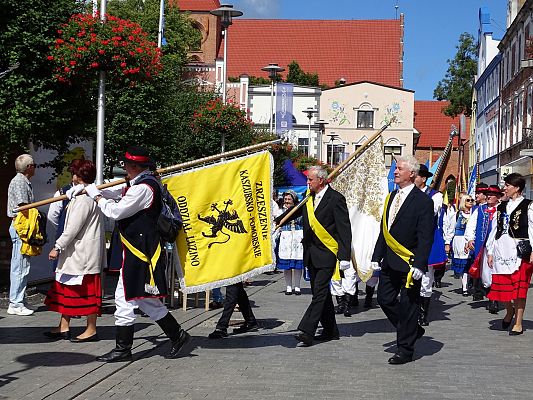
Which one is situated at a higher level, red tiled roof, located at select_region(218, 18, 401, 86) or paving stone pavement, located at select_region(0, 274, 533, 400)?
red tiled roof, located at select_region(218, 18, 401, 86)

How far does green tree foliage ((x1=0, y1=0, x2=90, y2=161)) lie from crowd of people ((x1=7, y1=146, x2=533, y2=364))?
1.26 metres

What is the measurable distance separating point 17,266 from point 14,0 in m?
3.48

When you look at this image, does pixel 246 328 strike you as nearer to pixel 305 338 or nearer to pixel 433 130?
pixel 305 338

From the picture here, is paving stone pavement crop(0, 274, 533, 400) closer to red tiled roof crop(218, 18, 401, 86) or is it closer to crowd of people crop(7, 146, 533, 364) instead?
crowd of people crop(7, 146, 533, 364)

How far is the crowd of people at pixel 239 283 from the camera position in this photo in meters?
8.45

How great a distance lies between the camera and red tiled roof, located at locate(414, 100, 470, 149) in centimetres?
8938

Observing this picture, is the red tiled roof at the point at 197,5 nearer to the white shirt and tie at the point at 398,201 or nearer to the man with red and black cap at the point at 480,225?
the man with red and black cap at the point at 480,225

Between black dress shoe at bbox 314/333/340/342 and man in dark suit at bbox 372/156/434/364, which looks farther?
black dress shoe at bbox 314/333/340/342

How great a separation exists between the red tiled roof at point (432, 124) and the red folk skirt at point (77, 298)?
80.7m

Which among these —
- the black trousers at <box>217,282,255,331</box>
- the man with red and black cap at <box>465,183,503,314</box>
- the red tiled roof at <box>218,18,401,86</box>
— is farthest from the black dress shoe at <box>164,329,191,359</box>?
the red tiled roof at <box>218,18,401,86</box>

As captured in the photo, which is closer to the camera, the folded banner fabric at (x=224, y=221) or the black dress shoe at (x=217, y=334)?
the folded banner fabric at (x=224, y=221)

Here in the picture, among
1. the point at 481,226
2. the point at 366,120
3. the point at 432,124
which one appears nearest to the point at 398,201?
the point at 481,226

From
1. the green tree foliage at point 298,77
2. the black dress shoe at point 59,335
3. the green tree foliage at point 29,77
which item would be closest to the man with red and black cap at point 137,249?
the black dress shoe at point 59,335

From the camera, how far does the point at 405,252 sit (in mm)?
8883
